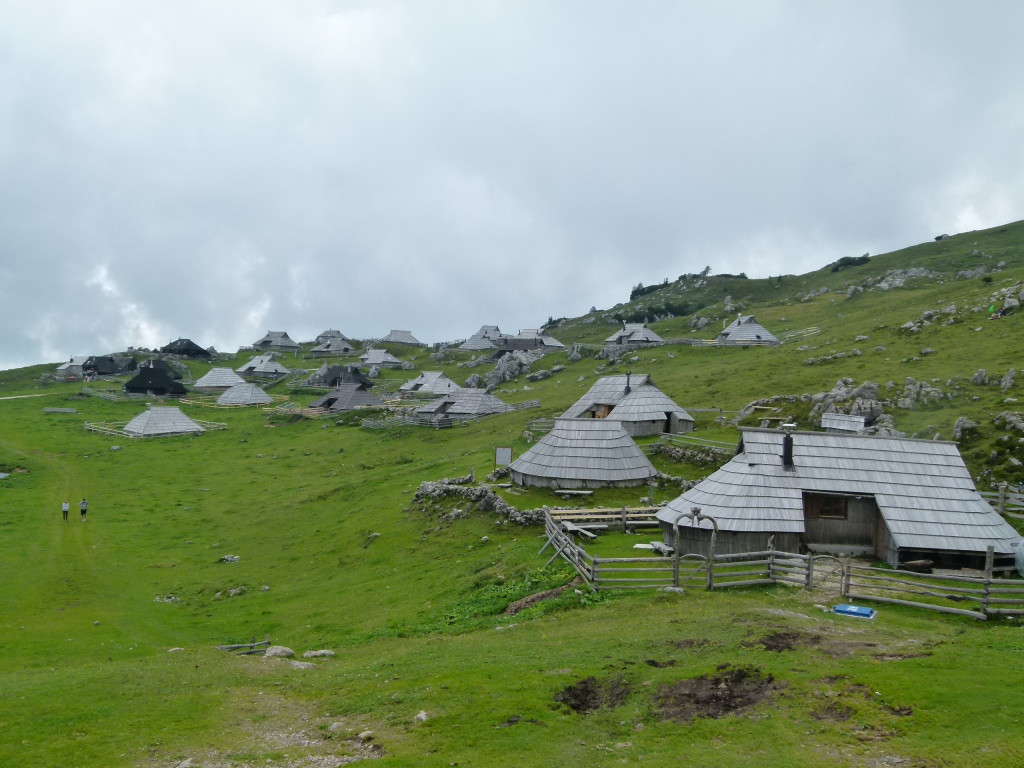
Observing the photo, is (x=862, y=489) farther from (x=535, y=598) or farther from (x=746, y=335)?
(x=746, y=335)

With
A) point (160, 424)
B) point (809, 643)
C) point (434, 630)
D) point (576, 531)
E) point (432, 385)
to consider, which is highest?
point (432, 385)

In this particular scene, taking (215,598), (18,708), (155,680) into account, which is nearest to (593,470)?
(215,598)

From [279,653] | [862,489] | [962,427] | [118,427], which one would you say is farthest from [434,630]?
[118,427]

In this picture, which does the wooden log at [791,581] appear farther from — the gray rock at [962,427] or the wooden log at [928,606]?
the gray rock at [962,427]

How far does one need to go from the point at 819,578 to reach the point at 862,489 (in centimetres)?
528

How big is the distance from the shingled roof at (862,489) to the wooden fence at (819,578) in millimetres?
1263

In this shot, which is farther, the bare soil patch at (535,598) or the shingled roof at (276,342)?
the shingled roof at (276,342)

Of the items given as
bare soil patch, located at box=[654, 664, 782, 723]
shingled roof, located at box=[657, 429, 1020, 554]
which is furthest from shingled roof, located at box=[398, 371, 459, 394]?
bare soil patch, located at box=[654, 664, 782, 723]

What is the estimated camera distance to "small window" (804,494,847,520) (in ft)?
90.3

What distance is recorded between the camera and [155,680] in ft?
60.2

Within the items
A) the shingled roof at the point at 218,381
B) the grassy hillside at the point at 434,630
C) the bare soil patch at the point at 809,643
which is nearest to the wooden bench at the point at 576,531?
the grassy hillside at the point at 434,630

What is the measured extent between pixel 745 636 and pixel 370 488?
3500cm

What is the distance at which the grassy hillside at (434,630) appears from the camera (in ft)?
43.1

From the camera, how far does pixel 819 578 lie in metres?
23.6
